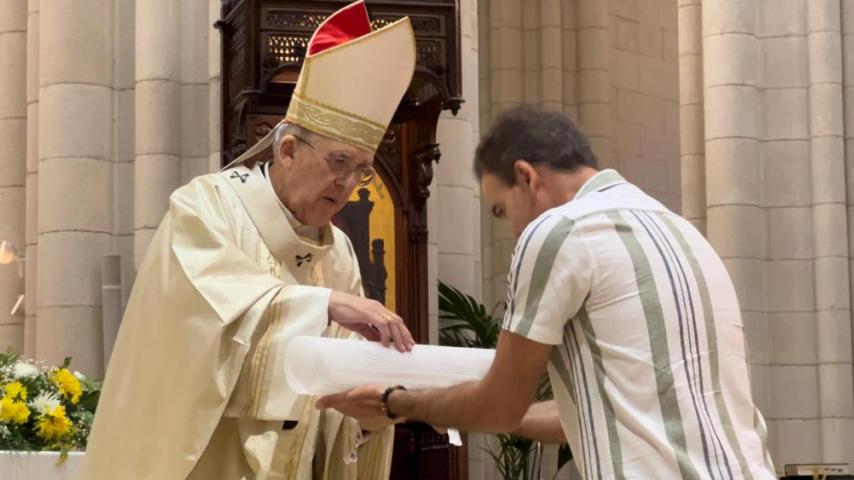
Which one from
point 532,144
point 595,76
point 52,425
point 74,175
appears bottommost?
point 52,425

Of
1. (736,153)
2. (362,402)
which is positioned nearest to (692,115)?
(736,153)

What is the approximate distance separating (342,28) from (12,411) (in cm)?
186

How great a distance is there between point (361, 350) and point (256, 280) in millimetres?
481

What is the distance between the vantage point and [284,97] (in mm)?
9578

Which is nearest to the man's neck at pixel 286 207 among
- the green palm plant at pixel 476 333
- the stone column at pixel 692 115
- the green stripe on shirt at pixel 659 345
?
the green stripe on shirt at pixel 659 345

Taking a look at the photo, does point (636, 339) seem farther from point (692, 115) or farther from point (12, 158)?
point (692, 115)

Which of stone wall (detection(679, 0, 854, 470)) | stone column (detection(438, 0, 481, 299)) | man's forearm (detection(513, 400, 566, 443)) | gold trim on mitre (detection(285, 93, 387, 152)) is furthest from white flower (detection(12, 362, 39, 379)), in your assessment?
stone wall (detection(679, 0, 854, 470))

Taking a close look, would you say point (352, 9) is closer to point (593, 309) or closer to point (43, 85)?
point (593, 309)

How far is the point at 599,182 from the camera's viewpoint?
3443 millimetres

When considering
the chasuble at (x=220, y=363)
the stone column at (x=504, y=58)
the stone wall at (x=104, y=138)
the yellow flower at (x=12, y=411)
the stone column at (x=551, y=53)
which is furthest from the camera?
the stone column at (x=504, y=58)

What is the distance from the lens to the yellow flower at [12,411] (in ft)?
18.6

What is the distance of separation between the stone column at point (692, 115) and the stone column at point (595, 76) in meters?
3.50

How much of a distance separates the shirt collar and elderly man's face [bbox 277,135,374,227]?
1.37 metres

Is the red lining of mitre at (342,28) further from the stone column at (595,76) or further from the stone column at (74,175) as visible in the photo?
the stone column at (595,76)
